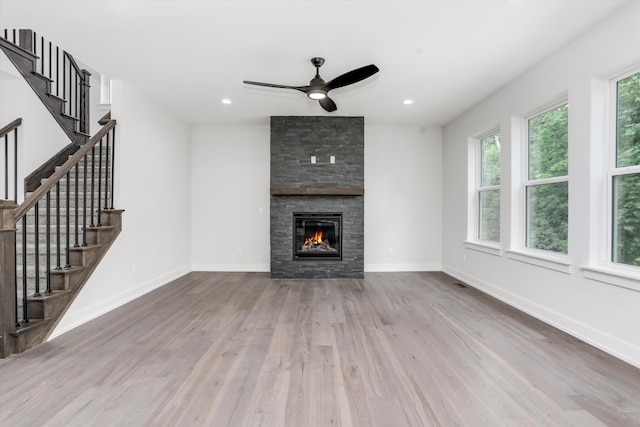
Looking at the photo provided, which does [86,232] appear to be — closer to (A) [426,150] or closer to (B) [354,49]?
(B) [354,49]

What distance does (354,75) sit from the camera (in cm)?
279

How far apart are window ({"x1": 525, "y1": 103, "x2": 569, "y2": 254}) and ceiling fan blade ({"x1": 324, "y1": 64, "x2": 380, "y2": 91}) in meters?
1.95

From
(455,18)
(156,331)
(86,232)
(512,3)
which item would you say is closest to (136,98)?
(86,232)

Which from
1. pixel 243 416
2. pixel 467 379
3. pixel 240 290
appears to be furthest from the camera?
pixel 240 290

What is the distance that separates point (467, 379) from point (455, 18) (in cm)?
263

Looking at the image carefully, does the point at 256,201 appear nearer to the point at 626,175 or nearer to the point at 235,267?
the point at 235,267

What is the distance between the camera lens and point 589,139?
99.9 inches

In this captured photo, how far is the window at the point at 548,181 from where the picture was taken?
2959mm

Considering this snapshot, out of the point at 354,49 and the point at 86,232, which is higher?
the point at 354,49

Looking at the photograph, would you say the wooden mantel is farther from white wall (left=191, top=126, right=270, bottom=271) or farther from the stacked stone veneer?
white wall (left=191, top=126, right=270, bottom=271)

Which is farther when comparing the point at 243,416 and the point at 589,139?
the point at 589,139

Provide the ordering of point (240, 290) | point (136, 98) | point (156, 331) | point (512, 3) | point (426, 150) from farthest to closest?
point (426, 150)
point (240, 290)
point (136, 98)
point (156, 331)
point (512, 3)

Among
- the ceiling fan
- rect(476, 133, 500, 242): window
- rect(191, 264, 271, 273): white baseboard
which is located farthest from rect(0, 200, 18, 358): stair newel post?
rect(476, 133, 500, 242): window

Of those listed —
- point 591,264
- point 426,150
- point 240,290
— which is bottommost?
point 240,290
